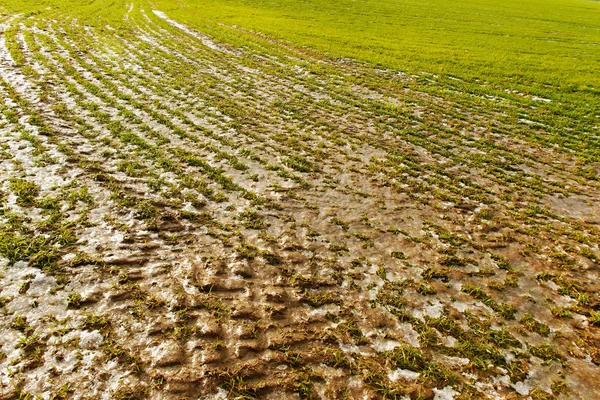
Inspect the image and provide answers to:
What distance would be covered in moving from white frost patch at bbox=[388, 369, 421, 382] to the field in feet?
0.12

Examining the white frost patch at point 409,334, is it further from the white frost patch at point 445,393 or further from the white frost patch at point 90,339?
the white frost patch at point 90,339

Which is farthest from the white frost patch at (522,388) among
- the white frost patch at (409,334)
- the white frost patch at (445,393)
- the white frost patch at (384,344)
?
the white frost patch at (384,344)

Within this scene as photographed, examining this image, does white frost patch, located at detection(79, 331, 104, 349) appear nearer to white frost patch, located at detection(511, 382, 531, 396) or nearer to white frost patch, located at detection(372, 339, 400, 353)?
white frost patch, located at detection(372, 339, 400, 353)

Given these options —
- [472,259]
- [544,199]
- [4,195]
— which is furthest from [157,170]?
[544,199]

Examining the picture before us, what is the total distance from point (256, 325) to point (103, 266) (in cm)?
375

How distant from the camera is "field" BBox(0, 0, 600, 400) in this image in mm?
6105

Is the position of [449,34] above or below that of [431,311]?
above

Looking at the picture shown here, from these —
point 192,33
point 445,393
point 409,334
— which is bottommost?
point 445,393

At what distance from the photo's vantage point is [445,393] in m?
5.90

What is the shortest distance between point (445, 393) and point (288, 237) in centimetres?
499

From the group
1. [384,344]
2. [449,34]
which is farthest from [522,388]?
[449,34]

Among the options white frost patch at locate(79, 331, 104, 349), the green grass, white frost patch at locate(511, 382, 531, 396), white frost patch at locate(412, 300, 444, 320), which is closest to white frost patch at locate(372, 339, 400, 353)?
white frost patch at locate(412, 300, 444, 320)

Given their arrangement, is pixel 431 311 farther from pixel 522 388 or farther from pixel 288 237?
pixel 288 237

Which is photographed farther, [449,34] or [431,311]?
[449,34]
